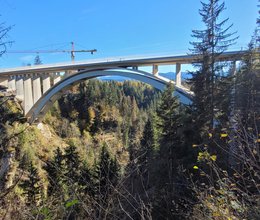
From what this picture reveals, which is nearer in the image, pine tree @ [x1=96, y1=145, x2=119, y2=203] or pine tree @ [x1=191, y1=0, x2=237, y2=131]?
pine tree @ [x1=96, y1=145, x2=119, y2=203]

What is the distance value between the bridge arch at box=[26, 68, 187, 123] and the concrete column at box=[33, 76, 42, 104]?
81 centimetres

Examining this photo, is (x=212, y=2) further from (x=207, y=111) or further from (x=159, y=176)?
(x=159, y=176)

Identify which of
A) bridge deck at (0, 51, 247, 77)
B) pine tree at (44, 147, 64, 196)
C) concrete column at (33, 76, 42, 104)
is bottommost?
pine tree at (44, 147, 64, 196)

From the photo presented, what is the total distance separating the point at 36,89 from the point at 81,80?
7595 millimetres

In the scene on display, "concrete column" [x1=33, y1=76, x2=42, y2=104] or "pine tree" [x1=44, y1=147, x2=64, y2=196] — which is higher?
"concrete column" [x1=33, y1=76, x2=42, y2=104]

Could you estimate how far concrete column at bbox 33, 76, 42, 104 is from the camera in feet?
96.0

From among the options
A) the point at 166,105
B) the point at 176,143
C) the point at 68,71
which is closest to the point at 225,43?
the point at 166,105

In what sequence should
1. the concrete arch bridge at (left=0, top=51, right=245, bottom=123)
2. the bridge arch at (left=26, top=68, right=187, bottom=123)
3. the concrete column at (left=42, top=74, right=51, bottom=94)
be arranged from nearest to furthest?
1. the concrete arch bridge at (left=0, top=51, right=245, bottom=123)
2. the bridge arch at (left=26, top=68, right=187, bottom=123)
3. the concrete column at (left=42, top=74, right=51, bottom=94)

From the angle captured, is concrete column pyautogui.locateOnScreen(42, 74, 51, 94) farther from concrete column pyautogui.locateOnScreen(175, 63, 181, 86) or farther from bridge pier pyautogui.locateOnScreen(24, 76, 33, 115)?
concrete column pyautogui.locateOnScreen(175, 63, 181, 86)

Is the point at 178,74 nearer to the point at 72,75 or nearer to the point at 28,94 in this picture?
the point at 72,75

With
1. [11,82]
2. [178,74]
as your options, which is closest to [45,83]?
[11,82]

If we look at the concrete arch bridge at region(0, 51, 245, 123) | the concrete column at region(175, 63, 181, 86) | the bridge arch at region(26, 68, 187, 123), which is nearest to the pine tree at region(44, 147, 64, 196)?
the bridge arch at region(26, 68, 187, 123)

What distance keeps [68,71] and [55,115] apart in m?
18.6

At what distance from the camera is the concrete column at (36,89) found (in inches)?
1152
